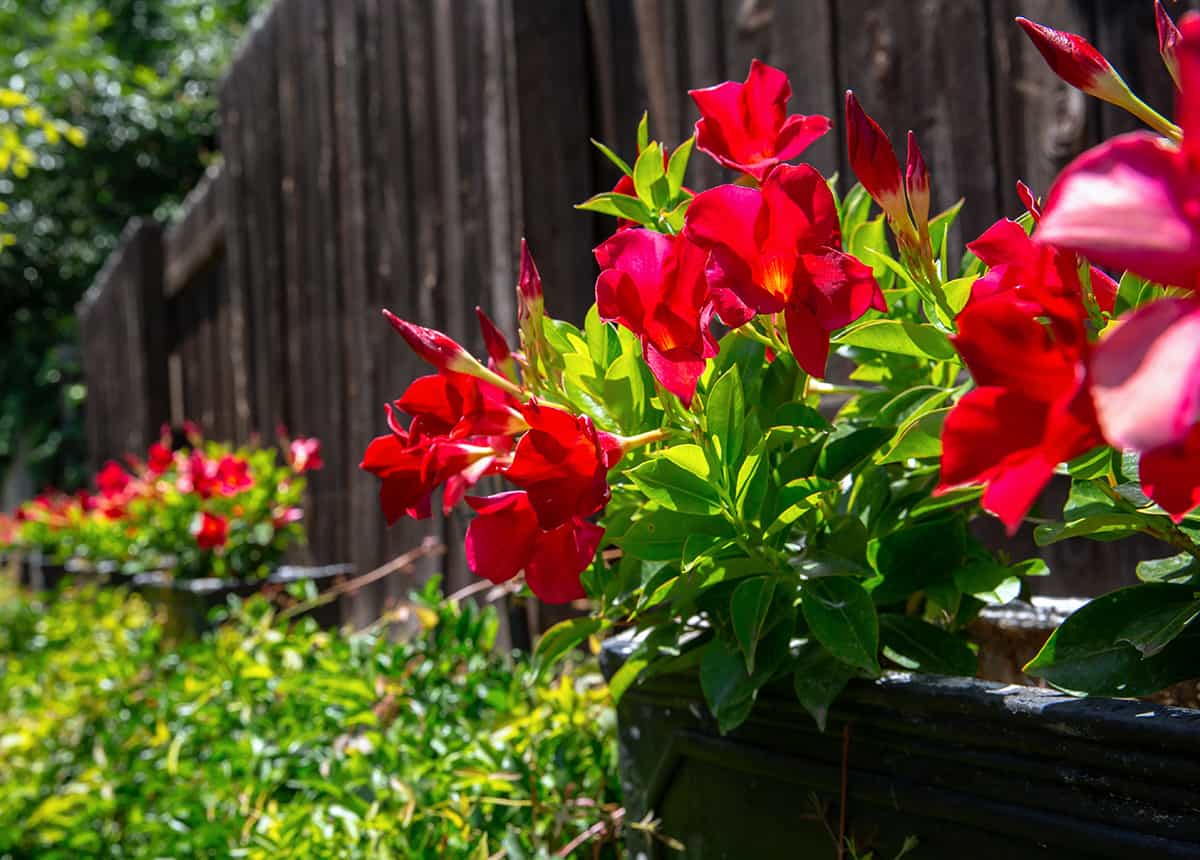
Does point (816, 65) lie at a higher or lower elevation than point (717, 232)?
higher

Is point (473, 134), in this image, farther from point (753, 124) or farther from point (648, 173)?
point (753, 124)

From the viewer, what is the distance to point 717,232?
0.62 meters

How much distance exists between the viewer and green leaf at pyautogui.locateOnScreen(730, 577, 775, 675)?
28.7 inches

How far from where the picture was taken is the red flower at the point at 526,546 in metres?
0.70

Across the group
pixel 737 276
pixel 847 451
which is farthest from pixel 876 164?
pixel 847 451

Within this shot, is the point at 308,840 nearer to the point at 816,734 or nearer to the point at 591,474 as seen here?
the point at 816,734


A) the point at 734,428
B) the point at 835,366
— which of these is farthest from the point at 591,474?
the point at 835,366

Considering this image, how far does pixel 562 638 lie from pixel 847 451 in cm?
32

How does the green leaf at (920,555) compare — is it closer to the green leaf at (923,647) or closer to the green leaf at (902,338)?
the green leaf at (923,647)

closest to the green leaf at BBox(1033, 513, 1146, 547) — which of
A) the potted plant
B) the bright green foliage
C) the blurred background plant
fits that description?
the potted plant

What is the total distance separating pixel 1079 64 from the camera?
0.60 metres

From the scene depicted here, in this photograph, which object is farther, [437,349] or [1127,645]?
[437,349]

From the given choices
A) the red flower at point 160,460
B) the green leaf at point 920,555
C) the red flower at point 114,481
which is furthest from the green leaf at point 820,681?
the red flower at point 114,481

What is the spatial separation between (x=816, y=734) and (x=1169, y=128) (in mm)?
449
